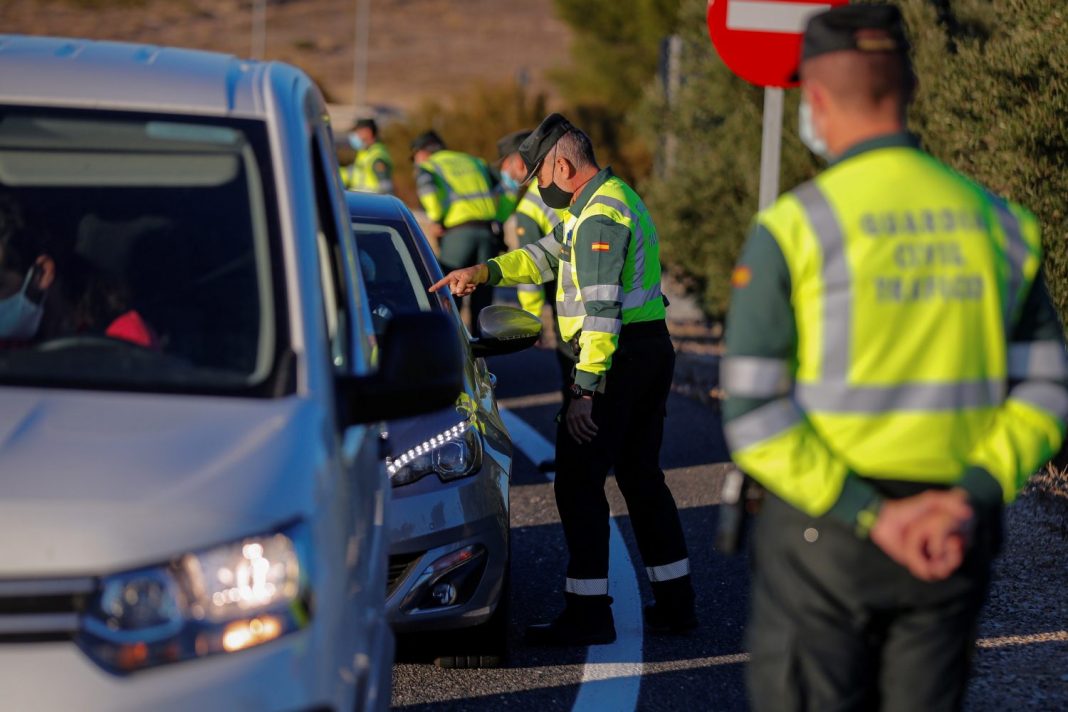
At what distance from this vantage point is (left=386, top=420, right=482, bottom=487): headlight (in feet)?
17.3

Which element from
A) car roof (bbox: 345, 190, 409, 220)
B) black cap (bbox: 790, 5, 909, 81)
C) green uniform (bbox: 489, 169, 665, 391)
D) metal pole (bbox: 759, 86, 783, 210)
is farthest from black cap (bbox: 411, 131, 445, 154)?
black cap (bbox: 790, 5, 909, 81)

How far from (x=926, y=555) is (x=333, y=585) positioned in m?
1.15

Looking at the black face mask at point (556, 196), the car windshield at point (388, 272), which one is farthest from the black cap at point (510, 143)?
the black face mask at point (556, 196)

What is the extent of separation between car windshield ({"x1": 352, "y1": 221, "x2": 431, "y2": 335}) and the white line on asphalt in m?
1.52

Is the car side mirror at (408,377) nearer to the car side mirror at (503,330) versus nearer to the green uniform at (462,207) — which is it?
the car side mirror at (503,330)

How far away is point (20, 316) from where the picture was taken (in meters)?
3.68

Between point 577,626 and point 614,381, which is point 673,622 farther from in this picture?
point 614,381

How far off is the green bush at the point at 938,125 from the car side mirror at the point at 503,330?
12.2 ft

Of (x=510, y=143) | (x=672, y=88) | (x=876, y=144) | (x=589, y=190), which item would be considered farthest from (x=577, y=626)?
(x=672, y=88)

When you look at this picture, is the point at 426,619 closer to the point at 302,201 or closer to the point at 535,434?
the point at 302,201

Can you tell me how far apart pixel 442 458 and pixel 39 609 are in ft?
8.91

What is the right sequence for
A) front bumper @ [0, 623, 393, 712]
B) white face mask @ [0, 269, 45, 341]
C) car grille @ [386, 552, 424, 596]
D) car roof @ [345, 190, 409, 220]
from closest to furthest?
front bumper @ [0, 623, 393, 712], white face mask @ [0, 269, 45, 341], car grille @ [386, 552, 424, 596], car roof @ [345, 190, 409, 220]

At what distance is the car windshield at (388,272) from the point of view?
22.4ft

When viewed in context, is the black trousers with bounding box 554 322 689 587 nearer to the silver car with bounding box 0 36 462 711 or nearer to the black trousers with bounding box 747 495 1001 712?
the silver car with bounding box 0 36 462 711
